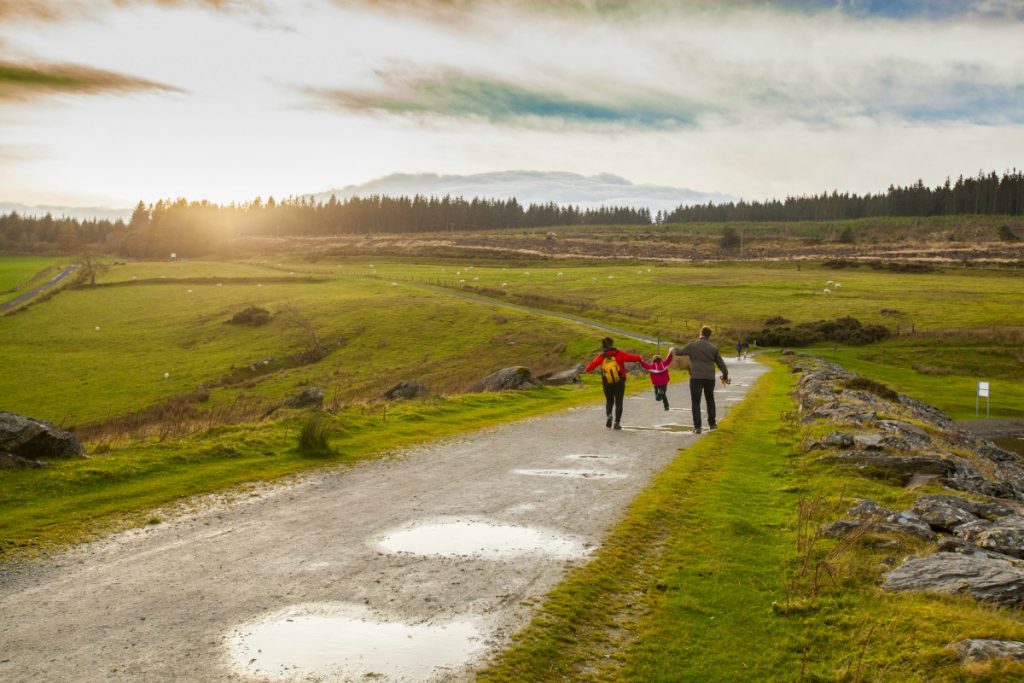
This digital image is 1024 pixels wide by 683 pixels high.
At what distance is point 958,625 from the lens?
732 cm

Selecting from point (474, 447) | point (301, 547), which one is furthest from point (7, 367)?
point (301, 547)

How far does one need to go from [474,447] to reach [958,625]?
13350 millimetres

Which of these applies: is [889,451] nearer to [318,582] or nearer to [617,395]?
A: [617,395]

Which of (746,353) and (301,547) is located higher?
(301,547)

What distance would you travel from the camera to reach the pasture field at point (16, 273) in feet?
399

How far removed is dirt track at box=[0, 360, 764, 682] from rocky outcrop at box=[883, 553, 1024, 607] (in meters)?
4.38

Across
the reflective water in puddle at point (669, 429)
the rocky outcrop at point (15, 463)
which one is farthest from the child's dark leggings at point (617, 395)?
the rocky outcrop at point (15, 463)

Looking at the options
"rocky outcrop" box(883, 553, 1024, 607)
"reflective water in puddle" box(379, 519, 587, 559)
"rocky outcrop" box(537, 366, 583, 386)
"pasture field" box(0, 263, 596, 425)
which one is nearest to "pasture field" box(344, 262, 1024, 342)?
"pasture field" box(0, 263, 596, 425)

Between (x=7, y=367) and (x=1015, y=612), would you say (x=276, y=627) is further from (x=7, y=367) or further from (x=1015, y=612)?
(x=7, y=367)

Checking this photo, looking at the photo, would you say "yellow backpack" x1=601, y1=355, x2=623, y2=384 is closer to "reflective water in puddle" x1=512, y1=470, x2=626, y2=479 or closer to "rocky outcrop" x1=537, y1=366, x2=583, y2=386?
"reflective water in puddle" x1=512, y1=470, x2=626, y2=479

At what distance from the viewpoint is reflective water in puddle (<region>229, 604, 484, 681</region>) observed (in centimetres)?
687

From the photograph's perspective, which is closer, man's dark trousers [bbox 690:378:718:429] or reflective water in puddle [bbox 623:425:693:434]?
man's dark trousers [bbox 690:378:718:429]

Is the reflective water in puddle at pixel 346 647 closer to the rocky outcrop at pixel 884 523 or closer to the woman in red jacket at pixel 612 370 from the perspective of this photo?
the rocky outcrop at pixel 884 523

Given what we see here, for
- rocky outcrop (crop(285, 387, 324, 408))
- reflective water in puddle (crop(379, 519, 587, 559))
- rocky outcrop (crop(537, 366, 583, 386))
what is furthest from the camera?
rocky outcrop (crop(537, 366, 583, 386))
